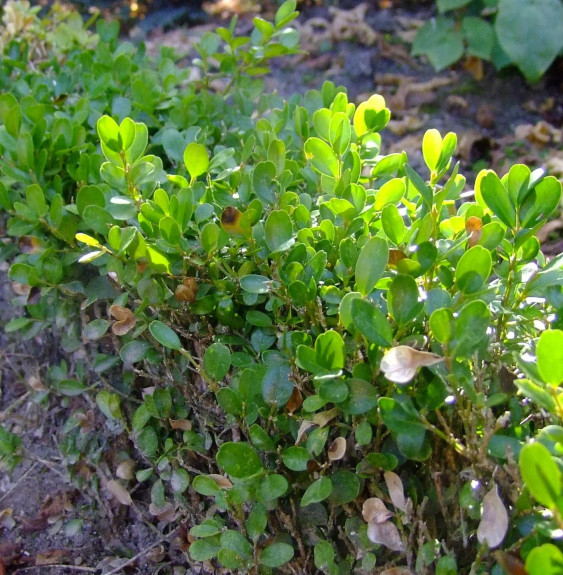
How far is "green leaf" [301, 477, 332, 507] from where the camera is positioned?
4.41 ft

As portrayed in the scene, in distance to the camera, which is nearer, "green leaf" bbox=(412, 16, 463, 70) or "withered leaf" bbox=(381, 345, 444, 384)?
"withered leaf" bbox=(381, 345, 444, 384)

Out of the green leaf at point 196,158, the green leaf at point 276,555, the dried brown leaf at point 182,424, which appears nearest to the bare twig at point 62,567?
the dried brown leaf at point 182,424

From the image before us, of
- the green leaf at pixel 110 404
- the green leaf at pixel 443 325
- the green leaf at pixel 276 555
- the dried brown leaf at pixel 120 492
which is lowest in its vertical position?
the dried brown leaf at pixel 120 492

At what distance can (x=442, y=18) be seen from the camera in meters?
4.59

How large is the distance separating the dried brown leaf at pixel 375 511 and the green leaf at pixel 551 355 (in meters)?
0.42

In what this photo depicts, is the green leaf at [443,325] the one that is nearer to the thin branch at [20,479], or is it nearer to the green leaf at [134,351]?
the green leaf at [134,351]

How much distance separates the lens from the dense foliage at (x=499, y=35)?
4.12m

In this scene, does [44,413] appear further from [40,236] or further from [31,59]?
[31,59]

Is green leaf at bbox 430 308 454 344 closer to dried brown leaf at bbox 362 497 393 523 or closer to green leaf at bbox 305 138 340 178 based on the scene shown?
dried brown leaf at bbox 362 497 393 523

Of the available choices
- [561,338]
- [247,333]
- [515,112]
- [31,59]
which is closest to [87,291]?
[247,333]

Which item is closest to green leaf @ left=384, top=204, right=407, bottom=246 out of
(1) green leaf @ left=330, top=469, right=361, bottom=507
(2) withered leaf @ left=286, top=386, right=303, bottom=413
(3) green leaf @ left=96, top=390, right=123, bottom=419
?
(2) withered leaf @ left=286, top=386, right=303, bottom=413

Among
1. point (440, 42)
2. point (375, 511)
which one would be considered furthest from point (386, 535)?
point (440, 42)

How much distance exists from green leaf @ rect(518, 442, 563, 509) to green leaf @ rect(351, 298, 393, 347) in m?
0.33

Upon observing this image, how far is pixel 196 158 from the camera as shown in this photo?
5.80 feet
